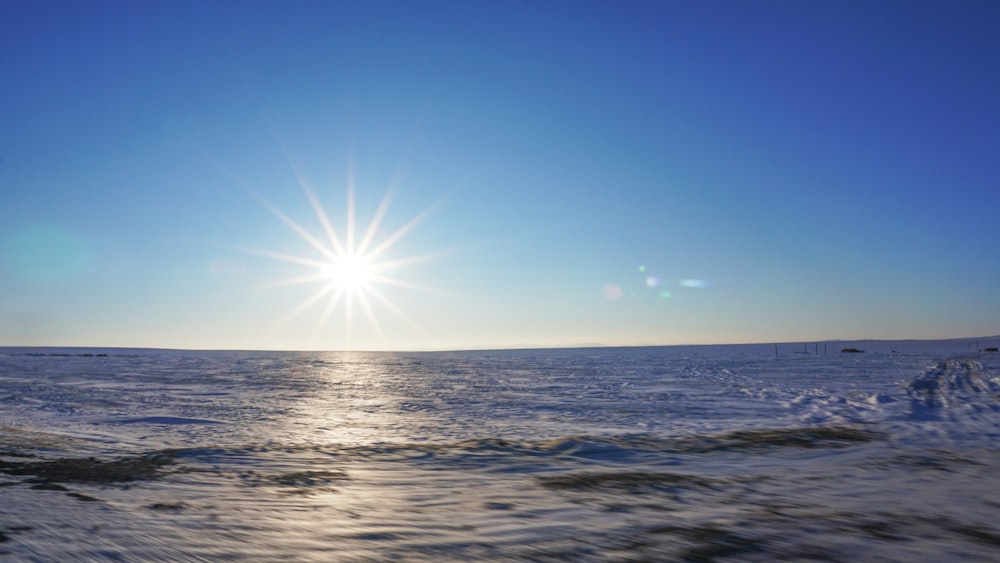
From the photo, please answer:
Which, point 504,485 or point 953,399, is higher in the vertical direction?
point 504,485

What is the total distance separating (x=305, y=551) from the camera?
495cm

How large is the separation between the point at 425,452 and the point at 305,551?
575 cm

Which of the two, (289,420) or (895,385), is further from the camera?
(895,385)

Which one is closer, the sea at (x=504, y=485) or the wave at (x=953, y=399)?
the sea at (x=504, y=485)

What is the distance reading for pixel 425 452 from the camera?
10.6m

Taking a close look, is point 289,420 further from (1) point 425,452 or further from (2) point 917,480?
(2) point 917,480

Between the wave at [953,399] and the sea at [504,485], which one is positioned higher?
the sea at [504,485]

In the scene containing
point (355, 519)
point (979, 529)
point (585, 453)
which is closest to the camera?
point (979, 529)

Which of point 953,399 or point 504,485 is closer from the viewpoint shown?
point 504,485

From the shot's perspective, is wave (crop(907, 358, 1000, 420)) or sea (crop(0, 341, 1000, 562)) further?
wave (crop(907, 358, 1000, 420))

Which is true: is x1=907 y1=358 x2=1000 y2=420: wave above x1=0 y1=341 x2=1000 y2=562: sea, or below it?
below

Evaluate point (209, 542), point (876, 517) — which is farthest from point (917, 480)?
point (209, 542)

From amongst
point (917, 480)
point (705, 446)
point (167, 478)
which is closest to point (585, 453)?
point (705, 446)

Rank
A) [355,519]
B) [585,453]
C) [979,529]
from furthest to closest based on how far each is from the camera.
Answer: [585,453], [355,519], [979,529]
